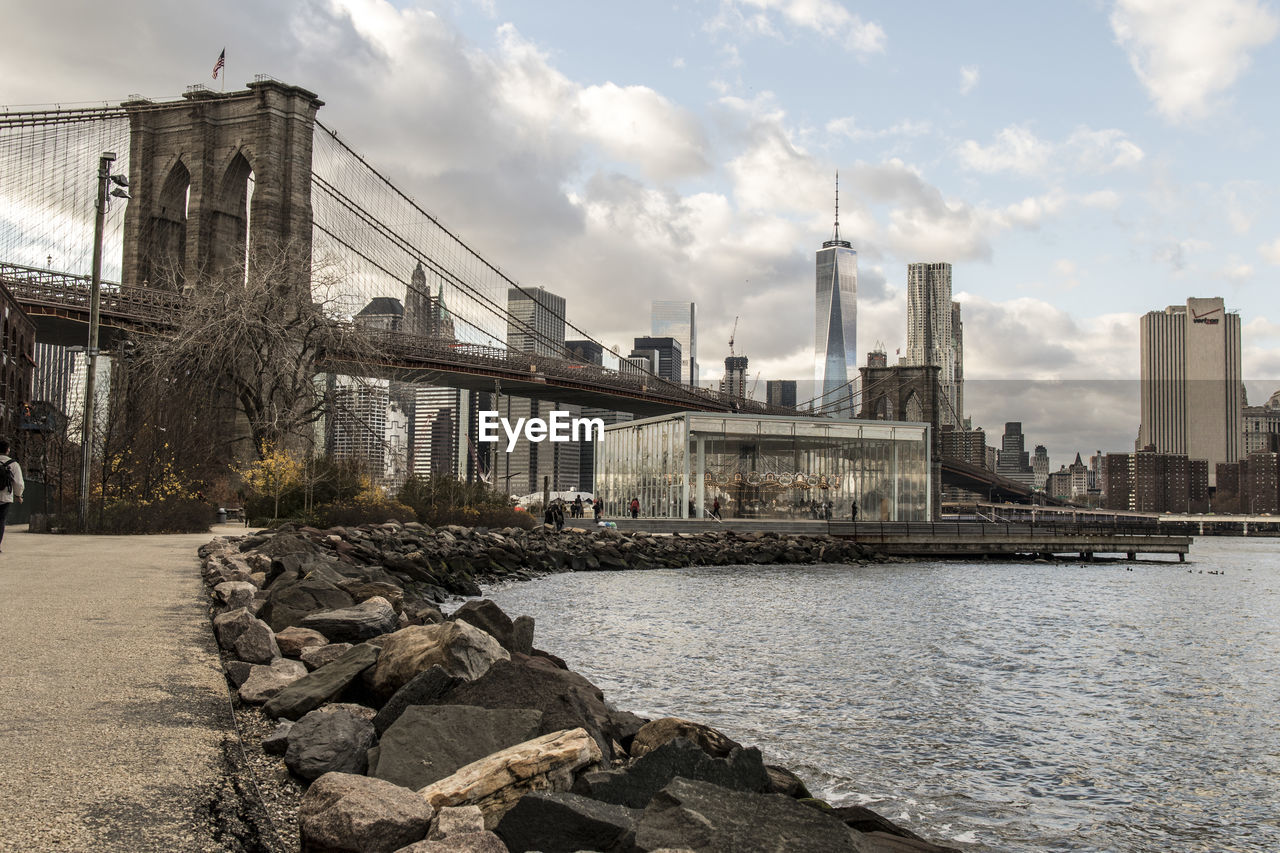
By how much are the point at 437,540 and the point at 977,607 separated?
1373 centimetres

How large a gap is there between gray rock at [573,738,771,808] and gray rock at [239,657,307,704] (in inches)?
92.2

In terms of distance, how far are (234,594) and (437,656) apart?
11.4ft

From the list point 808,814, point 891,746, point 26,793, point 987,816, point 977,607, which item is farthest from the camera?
point 977,607

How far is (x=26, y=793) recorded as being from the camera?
12.2 feet

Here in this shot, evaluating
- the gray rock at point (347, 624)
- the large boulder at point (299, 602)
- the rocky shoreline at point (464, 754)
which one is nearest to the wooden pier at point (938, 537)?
→ the large boulder at point (299, 602)

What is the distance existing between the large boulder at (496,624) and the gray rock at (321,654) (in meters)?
1.61

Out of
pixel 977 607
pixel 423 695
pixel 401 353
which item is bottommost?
pixel 977 607

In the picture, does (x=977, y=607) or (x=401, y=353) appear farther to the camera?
(x=401, y=353)

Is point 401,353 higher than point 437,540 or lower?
higher

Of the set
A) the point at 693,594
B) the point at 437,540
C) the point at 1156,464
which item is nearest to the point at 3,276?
the point at 437,540

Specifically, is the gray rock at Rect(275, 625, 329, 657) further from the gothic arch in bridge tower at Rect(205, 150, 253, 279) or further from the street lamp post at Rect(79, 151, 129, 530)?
the gothic arch in bridge tower at Rect(205, 150, 253, 279)

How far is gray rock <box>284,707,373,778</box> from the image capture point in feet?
15.7

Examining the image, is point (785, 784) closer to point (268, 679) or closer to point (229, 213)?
point (268, 679)

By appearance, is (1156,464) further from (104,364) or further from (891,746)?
(891,746)
